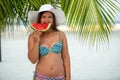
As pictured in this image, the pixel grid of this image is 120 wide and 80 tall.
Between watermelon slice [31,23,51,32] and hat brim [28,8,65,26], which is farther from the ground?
hat brim [28,8,65,26]

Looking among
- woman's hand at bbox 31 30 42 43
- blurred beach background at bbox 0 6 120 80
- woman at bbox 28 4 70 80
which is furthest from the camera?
blurred beach background at bbox 0 6 120 80

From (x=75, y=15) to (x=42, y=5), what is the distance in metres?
0.24

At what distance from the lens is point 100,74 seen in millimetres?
6117

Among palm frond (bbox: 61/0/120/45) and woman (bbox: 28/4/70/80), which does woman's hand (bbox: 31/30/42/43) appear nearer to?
woman (bbox: 28/4/70/80)

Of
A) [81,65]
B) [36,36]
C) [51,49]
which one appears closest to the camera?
[36,36]

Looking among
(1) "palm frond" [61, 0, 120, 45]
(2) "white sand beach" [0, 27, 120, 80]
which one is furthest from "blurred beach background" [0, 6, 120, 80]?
(1) "palm frond" [61, 0, 120, 45]

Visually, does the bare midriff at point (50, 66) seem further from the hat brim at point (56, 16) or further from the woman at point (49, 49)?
the hat brim at point (56, 16)

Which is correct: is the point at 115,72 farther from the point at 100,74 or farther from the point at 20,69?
the point at 20,69

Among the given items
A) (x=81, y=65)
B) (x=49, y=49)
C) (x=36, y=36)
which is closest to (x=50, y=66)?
(x=49, y=49)

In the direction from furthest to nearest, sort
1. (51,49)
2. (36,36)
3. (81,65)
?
(81,65), (51,49), (36,36)

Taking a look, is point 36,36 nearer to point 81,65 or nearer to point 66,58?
point 66,58

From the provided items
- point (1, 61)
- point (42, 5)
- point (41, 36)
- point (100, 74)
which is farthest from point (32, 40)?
point (1, 61)

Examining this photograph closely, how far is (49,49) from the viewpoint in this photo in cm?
230

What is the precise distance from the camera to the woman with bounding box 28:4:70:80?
7.50 ft
